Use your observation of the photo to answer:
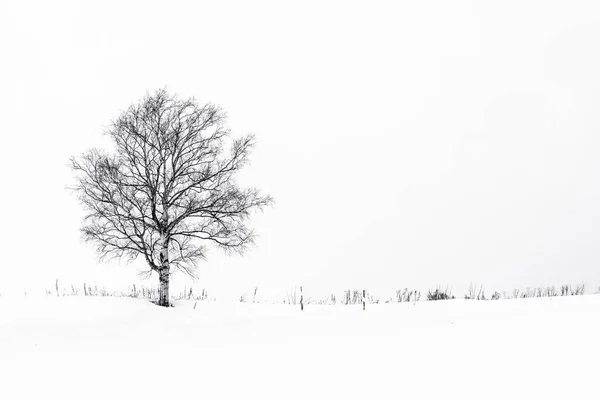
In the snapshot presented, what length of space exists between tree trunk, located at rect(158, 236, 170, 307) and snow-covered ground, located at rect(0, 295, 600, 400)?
4130 mm

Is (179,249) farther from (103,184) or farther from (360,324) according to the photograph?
(360,324)

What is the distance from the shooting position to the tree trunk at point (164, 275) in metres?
19.3

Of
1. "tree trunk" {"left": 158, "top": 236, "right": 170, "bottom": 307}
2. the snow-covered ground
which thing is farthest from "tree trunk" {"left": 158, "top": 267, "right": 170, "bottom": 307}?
the snow-covered ground

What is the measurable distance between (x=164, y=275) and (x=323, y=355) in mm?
11641

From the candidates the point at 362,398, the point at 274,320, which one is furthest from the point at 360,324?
the point at 362,398

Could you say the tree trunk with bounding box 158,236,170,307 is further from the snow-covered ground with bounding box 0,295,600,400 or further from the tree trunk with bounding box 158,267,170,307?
the snow-covered ground with bounding box 0,295,600,400

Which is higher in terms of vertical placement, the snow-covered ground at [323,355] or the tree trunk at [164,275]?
the tree trunk at [164,275]

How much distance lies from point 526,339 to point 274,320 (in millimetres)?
7094

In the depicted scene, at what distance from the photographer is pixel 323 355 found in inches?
381

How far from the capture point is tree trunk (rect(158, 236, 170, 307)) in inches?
759

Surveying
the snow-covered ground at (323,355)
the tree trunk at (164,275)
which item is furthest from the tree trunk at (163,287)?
the snow-covered ground at (323,355)

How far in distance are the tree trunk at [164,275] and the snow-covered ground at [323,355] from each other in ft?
13.6

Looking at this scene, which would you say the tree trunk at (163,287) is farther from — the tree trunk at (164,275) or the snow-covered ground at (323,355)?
the snow-covered ground at (323,355)

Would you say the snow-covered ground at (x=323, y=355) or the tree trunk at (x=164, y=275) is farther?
the tree trunk at (x=164, y=275)
